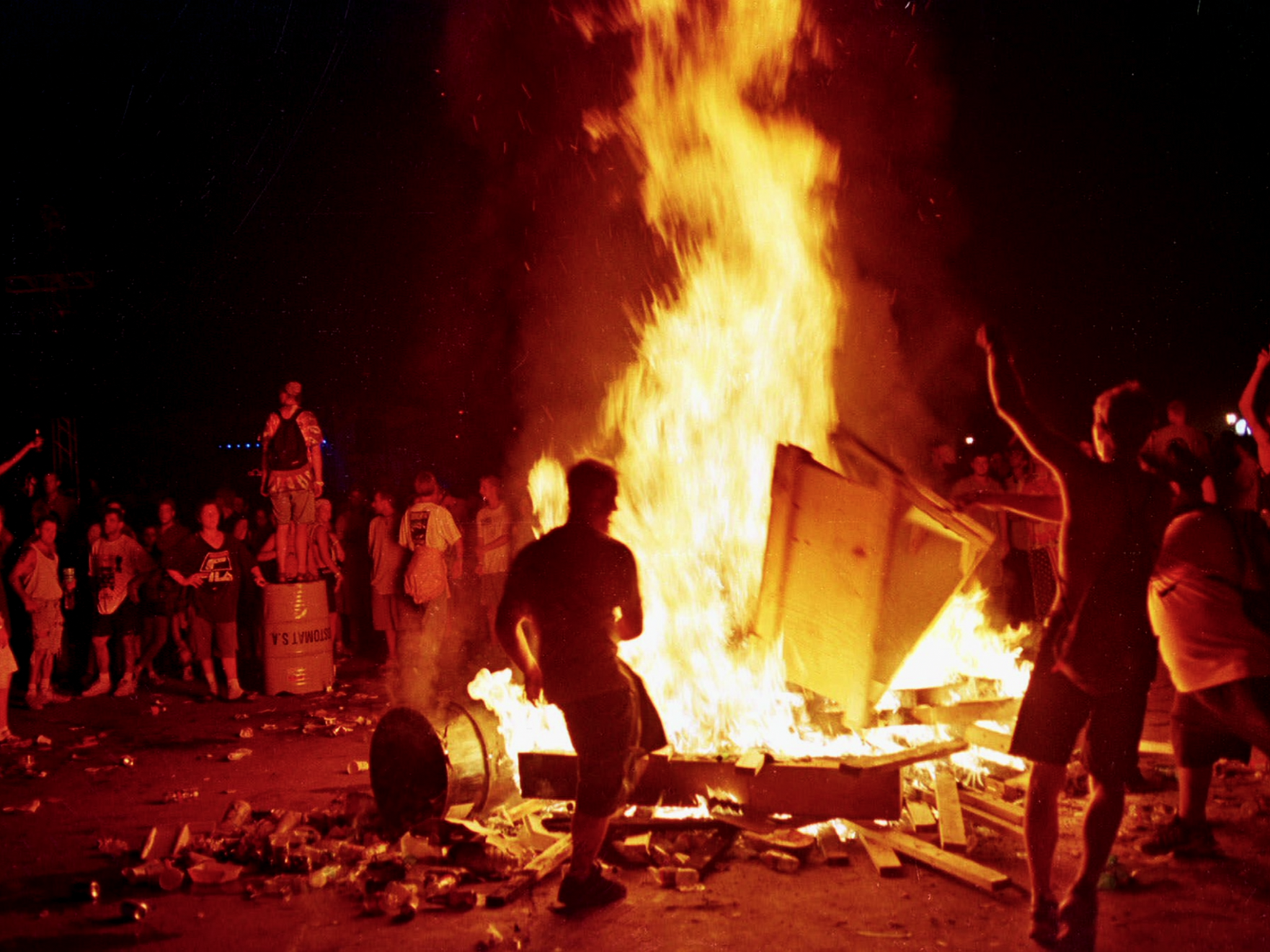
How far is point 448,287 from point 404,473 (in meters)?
5.87

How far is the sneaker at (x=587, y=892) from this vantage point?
4379mm

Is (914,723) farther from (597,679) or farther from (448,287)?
(448,287)

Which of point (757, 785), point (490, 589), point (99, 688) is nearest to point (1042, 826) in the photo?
point (757, 785)

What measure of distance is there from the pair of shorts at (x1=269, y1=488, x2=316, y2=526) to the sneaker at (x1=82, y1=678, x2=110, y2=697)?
2.46m

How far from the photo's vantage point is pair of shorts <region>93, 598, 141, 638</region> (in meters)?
10.1

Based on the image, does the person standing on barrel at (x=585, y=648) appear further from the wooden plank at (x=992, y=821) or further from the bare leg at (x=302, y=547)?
the bare leg at (x=302, y=547)

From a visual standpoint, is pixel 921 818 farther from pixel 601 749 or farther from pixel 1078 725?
pixel 601 749

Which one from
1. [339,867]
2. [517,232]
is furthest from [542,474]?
[517,232]

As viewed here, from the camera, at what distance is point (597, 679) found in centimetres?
437

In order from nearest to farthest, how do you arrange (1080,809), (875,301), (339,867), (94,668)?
(339,867), (1080,809), (94,668), (875,301)

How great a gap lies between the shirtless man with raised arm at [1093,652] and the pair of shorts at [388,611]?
314 inches

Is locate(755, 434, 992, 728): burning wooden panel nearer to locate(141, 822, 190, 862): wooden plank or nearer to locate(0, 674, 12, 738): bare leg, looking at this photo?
locate(141, 822, 190, 862): wooden plank

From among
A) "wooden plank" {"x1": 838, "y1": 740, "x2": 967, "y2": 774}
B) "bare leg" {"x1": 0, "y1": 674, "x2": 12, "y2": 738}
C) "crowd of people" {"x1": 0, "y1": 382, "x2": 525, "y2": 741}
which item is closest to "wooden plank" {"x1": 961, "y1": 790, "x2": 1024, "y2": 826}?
"wooden plank" {"x1": 838, "y1": 740, "x2": 967, "y2": 774}

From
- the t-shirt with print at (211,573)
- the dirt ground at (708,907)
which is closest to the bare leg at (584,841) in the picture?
the dirt ground at (708,907)
